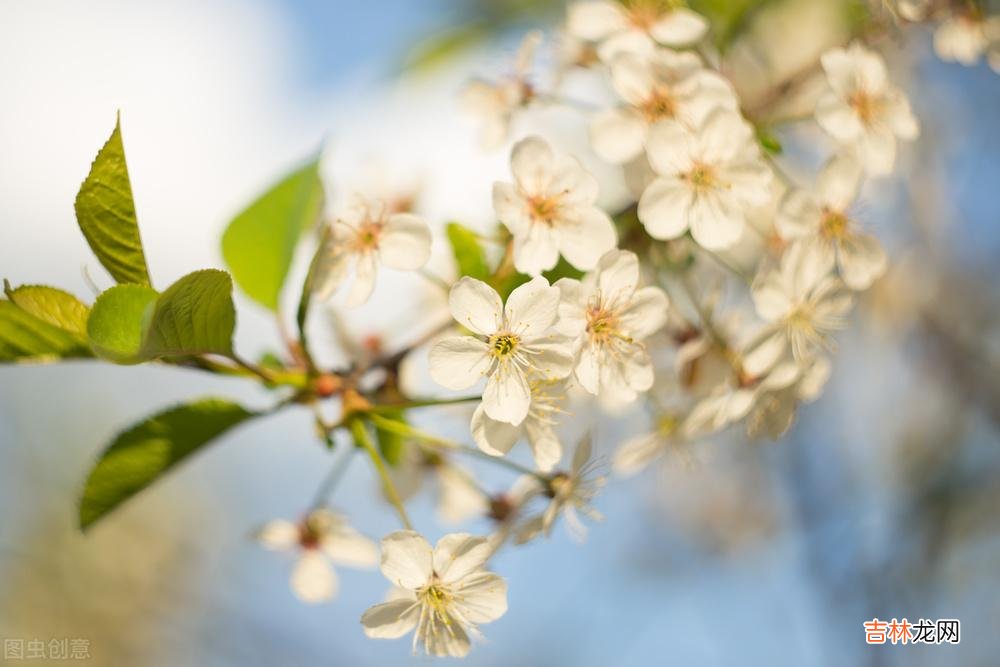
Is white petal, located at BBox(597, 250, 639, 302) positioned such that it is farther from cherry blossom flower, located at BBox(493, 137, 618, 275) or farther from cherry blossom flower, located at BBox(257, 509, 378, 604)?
cherry blossom flower, located at BBox(257, 509, 378, 604)

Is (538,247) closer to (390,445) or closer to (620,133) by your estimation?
(620,133)

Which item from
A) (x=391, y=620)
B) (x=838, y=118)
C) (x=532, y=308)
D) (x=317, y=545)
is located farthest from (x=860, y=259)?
(x=317, y=545)

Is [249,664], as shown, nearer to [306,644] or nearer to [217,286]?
[306,644]

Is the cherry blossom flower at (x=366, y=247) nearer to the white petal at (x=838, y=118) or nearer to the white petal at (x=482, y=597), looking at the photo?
the white petal at (x=482, y=597)

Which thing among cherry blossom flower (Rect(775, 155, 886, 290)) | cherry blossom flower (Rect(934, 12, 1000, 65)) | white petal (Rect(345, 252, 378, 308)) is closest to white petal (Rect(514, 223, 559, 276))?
white petal (Rect(345, 252, 378, 308))

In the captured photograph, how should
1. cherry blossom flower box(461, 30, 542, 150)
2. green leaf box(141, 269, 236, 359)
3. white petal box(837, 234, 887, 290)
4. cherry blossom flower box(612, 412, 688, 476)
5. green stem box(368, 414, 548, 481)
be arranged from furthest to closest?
cherry blossom flower box(461, 30, 542, 150)
cherry blossom flower box(612, 412, 688, 476)
white petal box(837, 234, 887, 290)
green stem box(368, 414, 548, 481)
green leaf box(141, 269, 236, 359)

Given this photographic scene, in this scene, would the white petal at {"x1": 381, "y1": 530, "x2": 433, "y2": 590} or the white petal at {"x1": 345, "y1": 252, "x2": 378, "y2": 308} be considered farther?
the white petal at {"x1": 345, "y1": 252, "x2": 378, "y2": 308}
